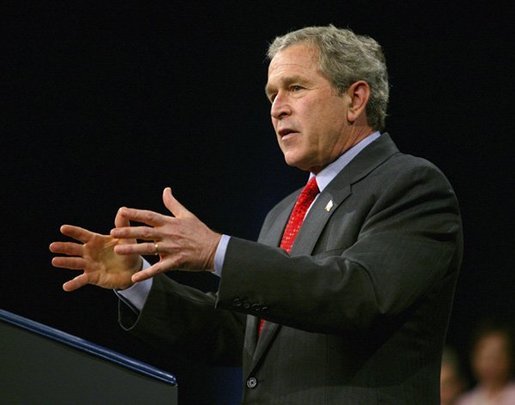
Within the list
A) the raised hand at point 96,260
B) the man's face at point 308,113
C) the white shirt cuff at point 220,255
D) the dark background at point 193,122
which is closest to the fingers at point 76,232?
the raised hand at point 96,260

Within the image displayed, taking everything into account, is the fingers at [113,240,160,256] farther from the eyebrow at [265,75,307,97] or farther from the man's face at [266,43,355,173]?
the eyebrow at [265,75,307,97]

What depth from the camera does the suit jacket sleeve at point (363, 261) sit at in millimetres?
1333

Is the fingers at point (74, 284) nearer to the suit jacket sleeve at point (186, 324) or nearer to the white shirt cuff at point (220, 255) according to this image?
the suit jacket sleeve at point (186, 324)

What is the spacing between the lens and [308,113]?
184 centimetres

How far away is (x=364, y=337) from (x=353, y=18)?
2.65 metres

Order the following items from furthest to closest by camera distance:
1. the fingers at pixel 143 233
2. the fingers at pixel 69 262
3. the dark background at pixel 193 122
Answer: the dark background at pixel 193 122
the fingers at pixel 69 262
the fingers at pixel 143 233

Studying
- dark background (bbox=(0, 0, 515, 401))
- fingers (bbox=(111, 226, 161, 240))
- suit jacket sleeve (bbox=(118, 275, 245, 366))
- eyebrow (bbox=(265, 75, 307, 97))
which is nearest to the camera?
fingers (bbox=(111, 226, 161, 240))

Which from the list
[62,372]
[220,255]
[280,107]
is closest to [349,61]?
[280,107]

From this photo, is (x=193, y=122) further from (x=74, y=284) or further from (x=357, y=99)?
(x=74, y=284)

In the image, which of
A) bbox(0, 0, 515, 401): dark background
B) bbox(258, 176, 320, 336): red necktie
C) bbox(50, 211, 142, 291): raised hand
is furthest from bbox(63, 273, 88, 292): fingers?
bbox(0, 0, 515, 401): dark background

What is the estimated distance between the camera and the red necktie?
5.82 feet

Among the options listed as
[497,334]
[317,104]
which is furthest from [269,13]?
[317,104]

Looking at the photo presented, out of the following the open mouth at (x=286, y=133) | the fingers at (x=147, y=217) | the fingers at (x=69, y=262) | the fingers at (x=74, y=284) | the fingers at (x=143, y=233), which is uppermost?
the open mouth at (x=286, y=133)

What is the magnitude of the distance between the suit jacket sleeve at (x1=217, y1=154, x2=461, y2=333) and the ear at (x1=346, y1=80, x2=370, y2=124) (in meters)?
0.26
